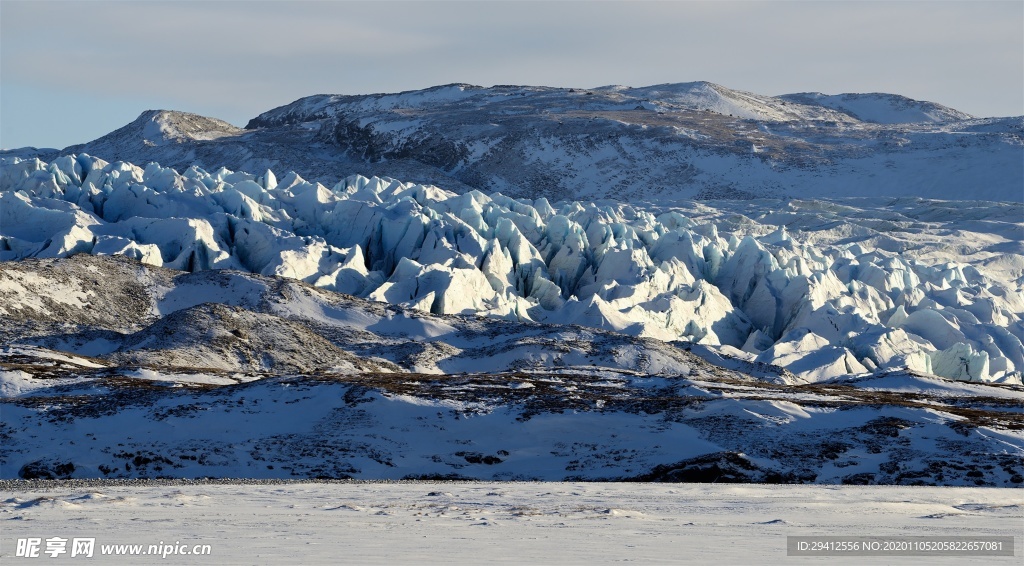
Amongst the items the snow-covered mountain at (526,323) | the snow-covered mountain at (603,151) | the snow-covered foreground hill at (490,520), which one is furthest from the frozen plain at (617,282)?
the snow-covered mountain at (526,323)

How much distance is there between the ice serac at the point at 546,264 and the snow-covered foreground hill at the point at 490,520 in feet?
92.1

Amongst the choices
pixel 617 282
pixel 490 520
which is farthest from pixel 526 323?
pixel 490 520

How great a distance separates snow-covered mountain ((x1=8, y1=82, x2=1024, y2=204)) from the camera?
383 feet

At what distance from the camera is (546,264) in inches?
2478

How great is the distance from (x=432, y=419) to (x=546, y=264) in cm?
3523

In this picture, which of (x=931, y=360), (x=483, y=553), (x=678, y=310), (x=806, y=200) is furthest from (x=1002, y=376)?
(x=806, y=200)

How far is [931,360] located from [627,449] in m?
27.9

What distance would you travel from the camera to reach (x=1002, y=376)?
50500 mm

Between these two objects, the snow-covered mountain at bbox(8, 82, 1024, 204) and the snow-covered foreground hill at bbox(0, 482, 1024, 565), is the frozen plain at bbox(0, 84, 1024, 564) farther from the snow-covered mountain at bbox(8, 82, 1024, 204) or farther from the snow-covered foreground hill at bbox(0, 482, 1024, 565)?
the snow-covered mountain at bbox(8, 82, 1024, 204)

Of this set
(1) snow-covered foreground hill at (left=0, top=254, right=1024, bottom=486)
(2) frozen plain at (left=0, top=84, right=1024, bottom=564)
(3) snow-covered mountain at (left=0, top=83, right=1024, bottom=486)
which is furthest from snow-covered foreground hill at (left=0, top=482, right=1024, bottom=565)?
(3) snow-covered mountain at (left=0, top=83, right=1024, bottom=486)

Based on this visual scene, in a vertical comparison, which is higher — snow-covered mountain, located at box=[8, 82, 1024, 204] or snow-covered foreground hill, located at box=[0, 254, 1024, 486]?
snow-covered mountain, located at box=[8, 82, 1024, 204]

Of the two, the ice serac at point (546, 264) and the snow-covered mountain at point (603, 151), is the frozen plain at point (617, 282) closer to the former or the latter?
the snow-covered mountain at point (603, 151)

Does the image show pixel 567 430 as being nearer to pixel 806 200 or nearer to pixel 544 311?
pixel 544 311

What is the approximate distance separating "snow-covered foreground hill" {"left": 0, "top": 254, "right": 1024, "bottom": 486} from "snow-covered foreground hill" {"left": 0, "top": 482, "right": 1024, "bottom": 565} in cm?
325
